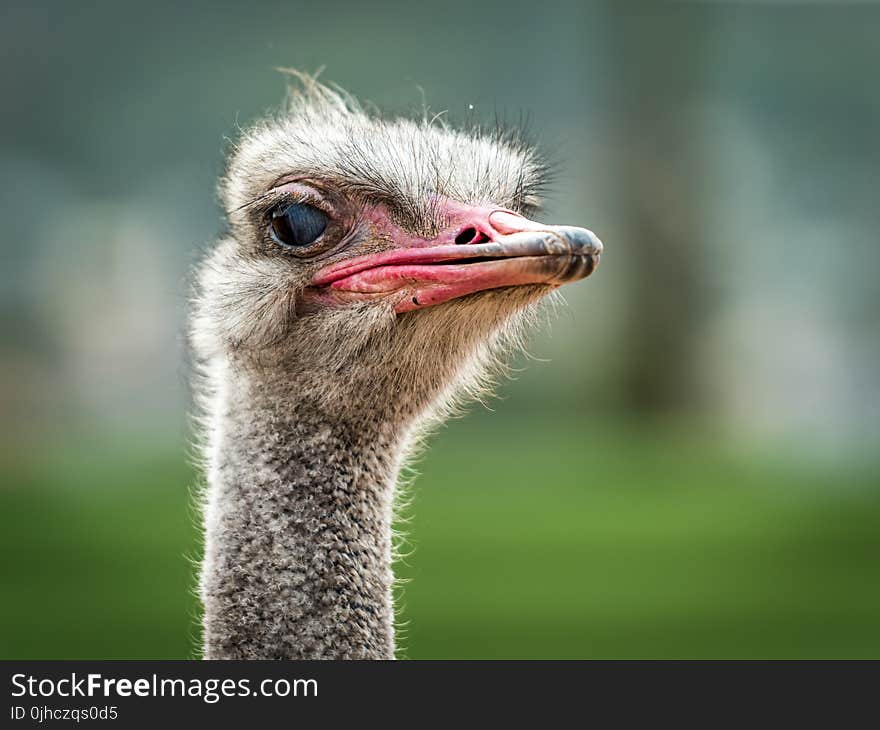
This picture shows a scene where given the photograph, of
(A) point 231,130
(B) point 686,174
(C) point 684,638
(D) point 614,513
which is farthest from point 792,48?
(A) point 231,130

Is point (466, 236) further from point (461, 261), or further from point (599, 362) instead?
point (599, 362)

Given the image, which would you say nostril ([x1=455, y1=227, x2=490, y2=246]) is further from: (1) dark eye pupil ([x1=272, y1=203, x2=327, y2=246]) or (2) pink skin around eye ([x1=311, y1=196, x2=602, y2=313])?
(1) dark eye pupil ([x1=272, y1=203, x2=327, y2=246])

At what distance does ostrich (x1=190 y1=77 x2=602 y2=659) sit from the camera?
2.38 metres

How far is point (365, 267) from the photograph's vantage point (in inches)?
95.0

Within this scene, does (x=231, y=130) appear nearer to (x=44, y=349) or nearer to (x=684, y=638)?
(x=684, y=638)

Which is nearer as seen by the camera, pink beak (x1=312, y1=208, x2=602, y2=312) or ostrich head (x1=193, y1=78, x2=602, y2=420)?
pink beak (x1=312, y1=208, x2=602, y2=312)

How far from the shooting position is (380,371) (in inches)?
97.2

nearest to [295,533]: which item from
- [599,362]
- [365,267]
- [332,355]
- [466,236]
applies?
[332,355]

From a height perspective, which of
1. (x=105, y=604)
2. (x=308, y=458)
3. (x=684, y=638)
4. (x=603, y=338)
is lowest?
(x=308, y=458)

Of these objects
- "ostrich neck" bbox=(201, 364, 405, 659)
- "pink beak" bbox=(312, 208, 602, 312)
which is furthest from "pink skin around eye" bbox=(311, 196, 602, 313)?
"ostrich neck" bbox=(201, 364, 405, 659)

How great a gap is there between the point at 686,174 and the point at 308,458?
1169cm

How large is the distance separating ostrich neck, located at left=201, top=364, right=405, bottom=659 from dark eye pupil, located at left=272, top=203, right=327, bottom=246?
11.1 inches

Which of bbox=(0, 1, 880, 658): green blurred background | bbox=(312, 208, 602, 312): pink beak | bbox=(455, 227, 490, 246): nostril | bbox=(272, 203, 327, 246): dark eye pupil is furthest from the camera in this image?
bbox=(0, 1, 880, 658): green blurred background

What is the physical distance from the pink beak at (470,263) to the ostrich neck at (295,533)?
0.26 m
